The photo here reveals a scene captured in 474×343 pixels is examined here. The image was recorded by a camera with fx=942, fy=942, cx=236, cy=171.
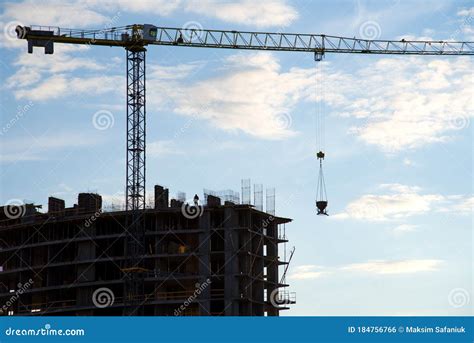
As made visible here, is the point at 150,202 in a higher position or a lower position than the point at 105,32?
lower

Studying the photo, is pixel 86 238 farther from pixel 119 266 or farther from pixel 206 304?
pixel 206 304

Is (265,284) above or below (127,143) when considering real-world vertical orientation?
below

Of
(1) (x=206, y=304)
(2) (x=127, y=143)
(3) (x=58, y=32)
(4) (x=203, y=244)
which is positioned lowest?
(1) (x=206, y=304)

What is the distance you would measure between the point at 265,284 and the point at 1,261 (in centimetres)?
3511

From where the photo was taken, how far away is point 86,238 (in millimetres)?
115438

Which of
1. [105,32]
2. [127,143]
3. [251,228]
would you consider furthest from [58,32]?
[251,228]

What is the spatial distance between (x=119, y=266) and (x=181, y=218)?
9534mm

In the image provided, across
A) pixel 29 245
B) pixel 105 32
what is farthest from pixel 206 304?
pixel 105 32

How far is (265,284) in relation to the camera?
11938 cm

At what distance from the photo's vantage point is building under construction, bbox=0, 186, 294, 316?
11106 centimetres

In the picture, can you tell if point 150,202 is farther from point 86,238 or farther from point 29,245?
point 29,245

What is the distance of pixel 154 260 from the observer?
113 meters

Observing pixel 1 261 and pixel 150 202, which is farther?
pixel 1 261

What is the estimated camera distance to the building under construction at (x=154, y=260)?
111 m
